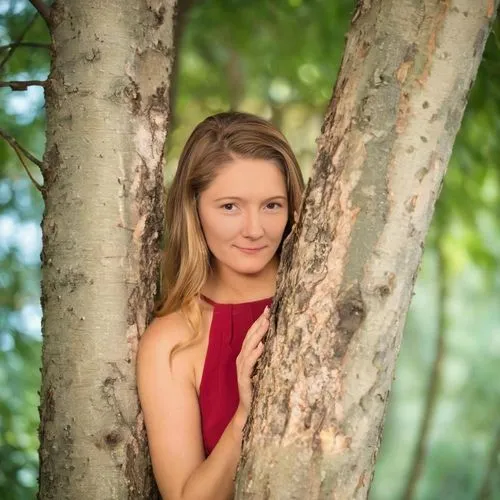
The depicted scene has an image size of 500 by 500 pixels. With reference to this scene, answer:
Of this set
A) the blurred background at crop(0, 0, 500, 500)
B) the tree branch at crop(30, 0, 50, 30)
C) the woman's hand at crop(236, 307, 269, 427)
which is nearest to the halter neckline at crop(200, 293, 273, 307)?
the woman's hand at crop(236, 307, 269, 427)

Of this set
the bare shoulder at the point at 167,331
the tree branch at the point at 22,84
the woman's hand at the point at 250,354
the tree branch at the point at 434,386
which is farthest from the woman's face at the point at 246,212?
A: the tree branch at the point at 434,386

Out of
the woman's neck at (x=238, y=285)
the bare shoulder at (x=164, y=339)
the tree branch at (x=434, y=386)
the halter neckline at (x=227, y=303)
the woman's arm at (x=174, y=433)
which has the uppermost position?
the woman's neck at (x=238, y=285)

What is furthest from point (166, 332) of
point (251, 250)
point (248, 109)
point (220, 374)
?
point (248, 109)

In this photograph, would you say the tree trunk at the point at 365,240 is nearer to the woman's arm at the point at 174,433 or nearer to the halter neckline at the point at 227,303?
the woman's arm at the point at 174,433

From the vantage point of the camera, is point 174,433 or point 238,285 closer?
point 174,433

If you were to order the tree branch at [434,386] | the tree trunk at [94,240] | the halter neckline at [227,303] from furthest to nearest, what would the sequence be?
the tree branch at [434,386] → the halter neckline at [227,303] → the tree trunk at [94,240]

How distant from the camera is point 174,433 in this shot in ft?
8.21

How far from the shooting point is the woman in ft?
8.13

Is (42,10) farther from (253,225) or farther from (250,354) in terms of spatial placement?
(250,354)

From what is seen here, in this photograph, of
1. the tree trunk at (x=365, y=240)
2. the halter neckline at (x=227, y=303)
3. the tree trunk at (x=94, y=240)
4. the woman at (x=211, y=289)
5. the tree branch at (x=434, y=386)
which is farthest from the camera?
the tree branch at (x=434, y=386)

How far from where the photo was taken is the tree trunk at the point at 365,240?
1856 mm

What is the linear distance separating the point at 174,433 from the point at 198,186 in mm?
724

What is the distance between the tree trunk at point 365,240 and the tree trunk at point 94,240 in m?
0.63

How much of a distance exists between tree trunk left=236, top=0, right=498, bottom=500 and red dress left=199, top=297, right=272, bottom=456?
0.73 metres
